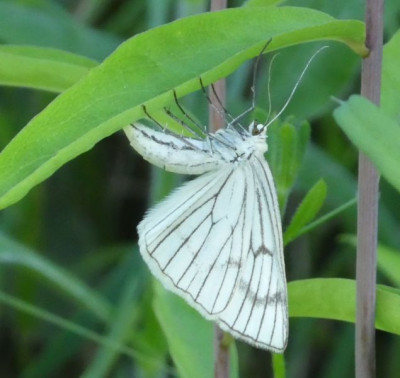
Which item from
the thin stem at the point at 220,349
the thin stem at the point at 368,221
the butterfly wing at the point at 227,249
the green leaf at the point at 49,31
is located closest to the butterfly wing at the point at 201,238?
the butterfly wing at the point at 227,249

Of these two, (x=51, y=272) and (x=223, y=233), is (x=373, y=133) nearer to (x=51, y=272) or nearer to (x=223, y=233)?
(x=223, y=233)

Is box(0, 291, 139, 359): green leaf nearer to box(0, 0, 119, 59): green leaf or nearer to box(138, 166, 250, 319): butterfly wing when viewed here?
box(138, 166, 250, 319): butterfly wing

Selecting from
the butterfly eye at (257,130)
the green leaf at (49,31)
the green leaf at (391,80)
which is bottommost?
the butterfly eye at (257,130)

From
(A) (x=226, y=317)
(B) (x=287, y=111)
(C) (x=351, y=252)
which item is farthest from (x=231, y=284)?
(C) (x=351, y=252)

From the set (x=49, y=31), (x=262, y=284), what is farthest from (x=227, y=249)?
(x=49, y=31)

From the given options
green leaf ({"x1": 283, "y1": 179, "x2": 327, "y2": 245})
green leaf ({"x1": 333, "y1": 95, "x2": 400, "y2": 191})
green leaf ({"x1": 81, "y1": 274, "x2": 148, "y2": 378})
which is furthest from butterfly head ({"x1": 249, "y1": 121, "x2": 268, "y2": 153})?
green leaf ({"x1": 81, "y1": 274, "x2": 148, "y2": 378})

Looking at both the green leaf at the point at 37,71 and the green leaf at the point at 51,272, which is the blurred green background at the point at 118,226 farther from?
the green leaf at the point at 37,71

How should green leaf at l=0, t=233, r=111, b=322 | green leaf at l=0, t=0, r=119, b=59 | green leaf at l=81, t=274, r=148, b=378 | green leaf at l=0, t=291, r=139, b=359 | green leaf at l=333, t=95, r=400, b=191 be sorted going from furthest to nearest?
green leaf at l=0, t=0, r=119, b=59
green leaf at l=81, t=274, r=148, b=378
green leaf at l=0, t=233, r=111, b=322
green leaf at l=0, t=291, r=139, b=359
green leaf at l=333, t=95, r=400, b=191
